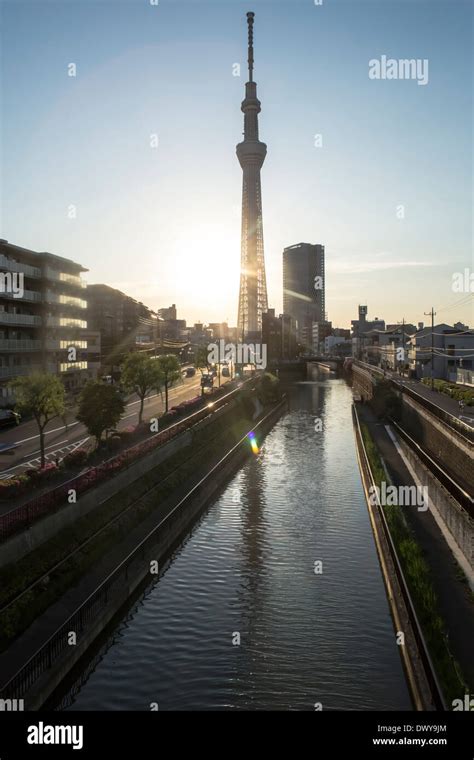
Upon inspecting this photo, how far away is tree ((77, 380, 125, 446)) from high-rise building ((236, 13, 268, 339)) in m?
150

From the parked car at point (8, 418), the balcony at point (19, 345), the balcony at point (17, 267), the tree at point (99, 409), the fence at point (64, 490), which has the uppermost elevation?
the balcony at point (17, 267)

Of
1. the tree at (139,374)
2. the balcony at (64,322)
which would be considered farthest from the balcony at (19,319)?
the tree at (139,374)

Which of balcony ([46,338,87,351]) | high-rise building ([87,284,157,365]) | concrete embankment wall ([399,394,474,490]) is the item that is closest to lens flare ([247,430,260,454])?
concrete embankment wall ([399,394,474,490])

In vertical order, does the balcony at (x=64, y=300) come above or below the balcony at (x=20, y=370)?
above

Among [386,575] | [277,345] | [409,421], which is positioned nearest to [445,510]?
[386,575]

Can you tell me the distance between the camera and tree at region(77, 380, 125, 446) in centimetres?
3070

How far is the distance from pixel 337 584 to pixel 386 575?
1.81 metres

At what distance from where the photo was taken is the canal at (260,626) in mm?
15109

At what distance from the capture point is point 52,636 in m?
14.0

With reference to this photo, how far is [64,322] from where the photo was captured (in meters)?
58.4

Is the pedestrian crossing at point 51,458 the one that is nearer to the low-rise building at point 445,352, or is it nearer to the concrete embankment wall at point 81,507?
the concrete embankment wall at point 81,507

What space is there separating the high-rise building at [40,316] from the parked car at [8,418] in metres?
2.67
